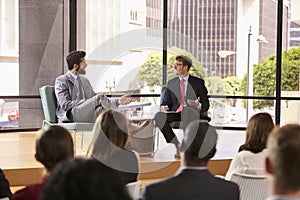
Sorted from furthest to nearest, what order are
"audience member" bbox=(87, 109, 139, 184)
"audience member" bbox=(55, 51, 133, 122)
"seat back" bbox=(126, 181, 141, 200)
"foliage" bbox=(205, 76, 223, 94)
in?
"foliage" bbox=(205, 76, 223, 94), "audience member" bbox=(55, 51, 133, 122), "audience member" bbox=(87, 109, 139, 184), "seat back" bbox=(126, 181, 141, 200)

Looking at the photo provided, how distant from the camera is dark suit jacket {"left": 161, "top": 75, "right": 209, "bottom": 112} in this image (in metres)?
5.85

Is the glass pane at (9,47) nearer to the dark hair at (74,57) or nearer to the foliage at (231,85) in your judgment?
the dark hair at (74,57)

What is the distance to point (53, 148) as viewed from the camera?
2.28 metres

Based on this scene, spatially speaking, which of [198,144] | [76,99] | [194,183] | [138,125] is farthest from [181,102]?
[194,183]

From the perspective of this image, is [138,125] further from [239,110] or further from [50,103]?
[239,110]

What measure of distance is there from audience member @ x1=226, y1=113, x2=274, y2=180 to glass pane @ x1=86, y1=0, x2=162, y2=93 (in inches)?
163

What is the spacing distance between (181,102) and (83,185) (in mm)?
4813

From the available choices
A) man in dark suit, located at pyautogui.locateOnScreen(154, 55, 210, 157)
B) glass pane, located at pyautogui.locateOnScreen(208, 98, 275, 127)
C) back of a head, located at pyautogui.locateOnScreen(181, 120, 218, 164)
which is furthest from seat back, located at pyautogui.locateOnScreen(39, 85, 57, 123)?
back of a head, located at pyautogui.locateOnScreen(181, 120, 218, 164)

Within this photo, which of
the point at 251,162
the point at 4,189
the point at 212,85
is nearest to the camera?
the point at 4,189

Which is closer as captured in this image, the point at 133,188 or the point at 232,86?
the point at 133,188

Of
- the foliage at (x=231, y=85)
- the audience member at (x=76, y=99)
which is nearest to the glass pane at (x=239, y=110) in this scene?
the foliage at (x=231, y=85)

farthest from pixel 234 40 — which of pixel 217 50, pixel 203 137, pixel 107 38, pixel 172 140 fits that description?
pixel 203 137

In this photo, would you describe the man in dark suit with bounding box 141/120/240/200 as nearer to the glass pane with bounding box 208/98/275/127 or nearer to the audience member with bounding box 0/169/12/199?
the audience member with bounding box 0/169/12/199

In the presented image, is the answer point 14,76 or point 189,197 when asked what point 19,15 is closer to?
point 14,76
